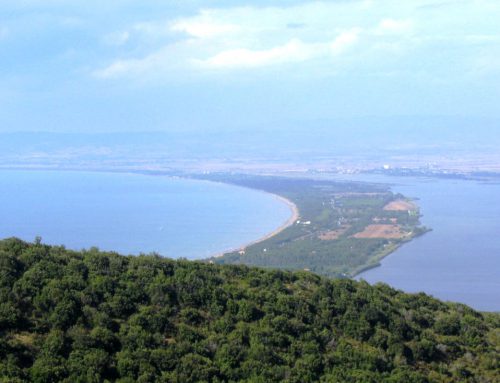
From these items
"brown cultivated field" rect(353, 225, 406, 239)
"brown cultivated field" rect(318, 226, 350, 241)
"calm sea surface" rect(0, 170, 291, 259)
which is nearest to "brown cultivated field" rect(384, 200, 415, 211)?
"brown cultivated field" rect(353, 225, 406, 239)

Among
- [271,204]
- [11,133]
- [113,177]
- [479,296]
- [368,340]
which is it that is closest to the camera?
[368,340]

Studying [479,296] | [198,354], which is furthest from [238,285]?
[479,296]

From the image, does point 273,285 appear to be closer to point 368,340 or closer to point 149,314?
point 368,340

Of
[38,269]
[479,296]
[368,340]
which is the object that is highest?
[38,269]

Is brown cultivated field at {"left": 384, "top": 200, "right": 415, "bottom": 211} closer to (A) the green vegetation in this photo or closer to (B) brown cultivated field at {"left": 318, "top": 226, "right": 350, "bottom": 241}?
(A) the green vegetation

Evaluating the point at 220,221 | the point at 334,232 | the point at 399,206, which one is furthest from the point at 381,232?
the point at 220,221

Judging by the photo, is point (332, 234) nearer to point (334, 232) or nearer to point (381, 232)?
point (334, 232)
